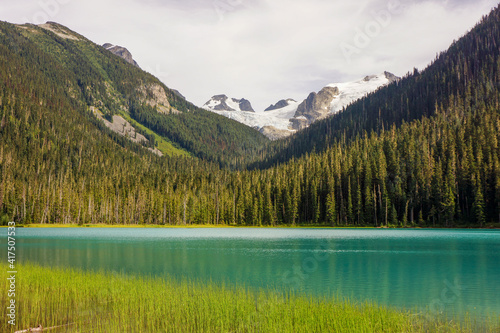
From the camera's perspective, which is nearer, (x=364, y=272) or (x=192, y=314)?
(x=192, y=314)

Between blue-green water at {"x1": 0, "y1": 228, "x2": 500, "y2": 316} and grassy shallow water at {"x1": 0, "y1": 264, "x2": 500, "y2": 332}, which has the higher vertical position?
grassy shallow water at {"x1": 0, "y1": 264, "x2": 500, "y2": 332}

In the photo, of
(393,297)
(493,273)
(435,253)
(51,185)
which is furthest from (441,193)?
(51,185)

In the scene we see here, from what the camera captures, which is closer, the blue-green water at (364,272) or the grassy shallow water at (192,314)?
the grassy shallow water at (192,314)

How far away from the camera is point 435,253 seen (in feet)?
144

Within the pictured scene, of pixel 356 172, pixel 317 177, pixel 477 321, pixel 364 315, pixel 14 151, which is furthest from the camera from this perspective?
pixel 14 151

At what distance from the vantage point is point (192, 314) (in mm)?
14820

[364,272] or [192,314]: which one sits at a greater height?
[192,314]

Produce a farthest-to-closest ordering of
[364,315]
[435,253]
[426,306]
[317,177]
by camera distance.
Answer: [317,177] < [435,253] < [426,306] < [364,315]

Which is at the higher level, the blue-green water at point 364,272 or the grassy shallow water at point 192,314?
the grassy shallow water at point 192,314

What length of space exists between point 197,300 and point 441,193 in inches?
4169

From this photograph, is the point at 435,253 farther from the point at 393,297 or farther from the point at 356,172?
the point at 356,172

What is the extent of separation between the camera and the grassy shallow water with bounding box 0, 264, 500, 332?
13.5 meters

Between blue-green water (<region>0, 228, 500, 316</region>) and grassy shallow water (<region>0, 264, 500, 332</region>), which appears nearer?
grassy shallow water (<region>0, 264, 500, 332</region>)

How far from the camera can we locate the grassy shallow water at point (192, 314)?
44.1 ft
